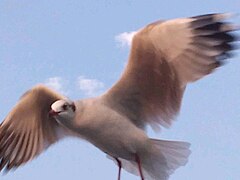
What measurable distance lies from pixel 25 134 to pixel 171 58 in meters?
1.37

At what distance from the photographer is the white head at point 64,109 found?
14.1ft

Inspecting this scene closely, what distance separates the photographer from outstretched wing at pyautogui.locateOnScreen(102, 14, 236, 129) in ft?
13.6

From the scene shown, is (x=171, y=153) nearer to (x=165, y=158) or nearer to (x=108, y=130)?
(x=165, y=158)

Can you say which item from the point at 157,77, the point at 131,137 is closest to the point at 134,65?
the point at 157,77

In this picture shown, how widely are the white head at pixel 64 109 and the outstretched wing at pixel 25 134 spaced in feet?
2.09

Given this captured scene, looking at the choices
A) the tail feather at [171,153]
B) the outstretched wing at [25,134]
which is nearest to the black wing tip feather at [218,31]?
the tail feather at [171,153]

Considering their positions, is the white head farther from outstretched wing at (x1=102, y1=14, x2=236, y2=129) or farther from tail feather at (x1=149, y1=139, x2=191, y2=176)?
tail feather at (x1=149, y1=139, x2=191, y2=176)

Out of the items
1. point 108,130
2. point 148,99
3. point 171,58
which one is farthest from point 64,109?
point 171,58

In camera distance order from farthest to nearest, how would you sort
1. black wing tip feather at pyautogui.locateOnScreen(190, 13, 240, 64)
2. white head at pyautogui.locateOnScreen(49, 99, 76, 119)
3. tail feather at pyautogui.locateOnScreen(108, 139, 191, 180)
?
tail feather at pyautogui.locateOnScreen(108, 139, 191, 180) < white head at pyautogui.locateOnScreen(49, 99, 76, 119) < black wing tip feather at pyautogui.locateOnScreen(190, 13, 240, 64)

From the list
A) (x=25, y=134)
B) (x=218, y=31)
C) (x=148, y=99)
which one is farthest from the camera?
(x=25, y=134)

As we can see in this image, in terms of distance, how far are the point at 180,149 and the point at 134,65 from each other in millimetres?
646

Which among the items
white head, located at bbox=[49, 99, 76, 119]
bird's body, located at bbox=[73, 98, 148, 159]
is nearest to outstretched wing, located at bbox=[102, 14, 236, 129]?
bird's body, located at bbox=[73, 98, 148, 159]

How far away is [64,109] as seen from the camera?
4297 mm

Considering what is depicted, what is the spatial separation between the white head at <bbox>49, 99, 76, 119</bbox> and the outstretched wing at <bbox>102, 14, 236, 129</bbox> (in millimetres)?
269
